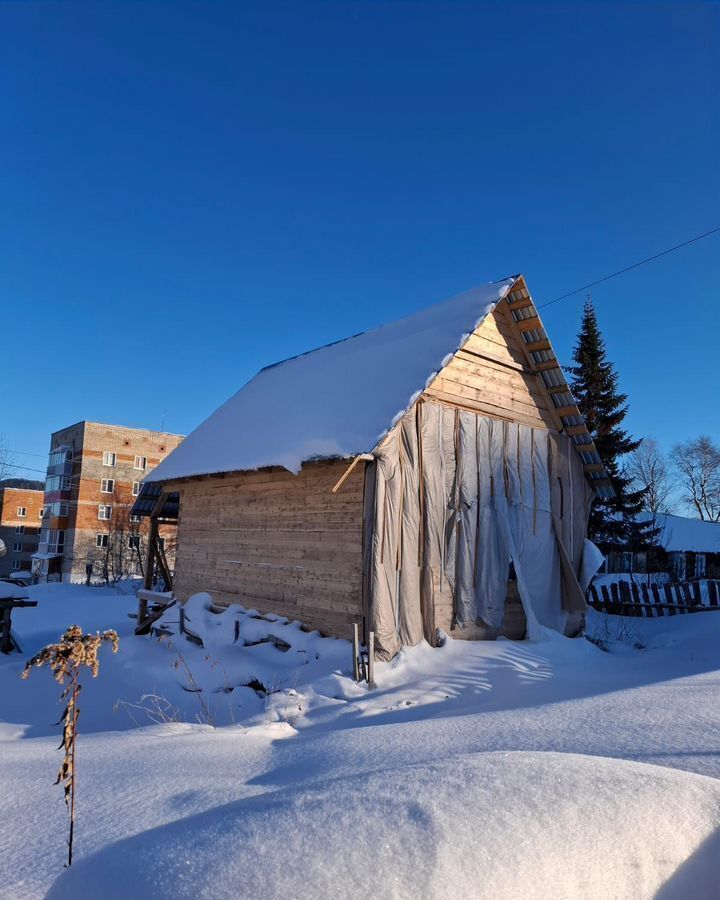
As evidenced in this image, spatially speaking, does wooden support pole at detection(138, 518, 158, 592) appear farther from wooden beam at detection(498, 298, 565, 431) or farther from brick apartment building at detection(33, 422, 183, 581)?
brick apartment building at detection(33, 422, 183, 581)

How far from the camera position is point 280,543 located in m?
11.7

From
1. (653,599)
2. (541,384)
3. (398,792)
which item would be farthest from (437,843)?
(653,599)

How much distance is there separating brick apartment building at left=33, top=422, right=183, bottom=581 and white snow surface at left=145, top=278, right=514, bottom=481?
113 feet

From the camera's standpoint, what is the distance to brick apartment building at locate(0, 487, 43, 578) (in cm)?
6378

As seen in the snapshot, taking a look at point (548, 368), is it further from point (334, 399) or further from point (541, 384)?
point (334, 399)

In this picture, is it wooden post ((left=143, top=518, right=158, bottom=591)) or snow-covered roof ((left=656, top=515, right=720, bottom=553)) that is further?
snow-covered roof ((left=656, top=515, right=720, bottom=553))

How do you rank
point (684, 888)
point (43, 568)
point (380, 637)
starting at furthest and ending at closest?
1. point (43, 568)
2. point (380, 637)
3. point (684, 888)

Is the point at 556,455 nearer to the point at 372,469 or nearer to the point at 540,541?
the point at 540,541

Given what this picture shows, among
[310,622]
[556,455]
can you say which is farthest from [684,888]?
[556,455]

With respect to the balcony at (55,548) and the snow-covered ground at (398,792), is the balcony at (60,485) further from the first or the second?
the snow-covered ground at (398,792)

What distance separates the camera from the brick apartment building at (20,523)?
2511 inches

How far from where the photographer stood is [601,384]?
27.5 meters

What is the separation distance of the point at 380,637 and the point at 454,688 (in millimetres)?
1293

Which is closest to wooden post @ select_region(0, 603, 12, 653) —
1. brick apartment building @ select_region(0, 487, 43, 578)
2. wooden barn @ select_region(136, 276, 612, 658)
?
wooden barn @ select_region(136, 276, 612, 658)
